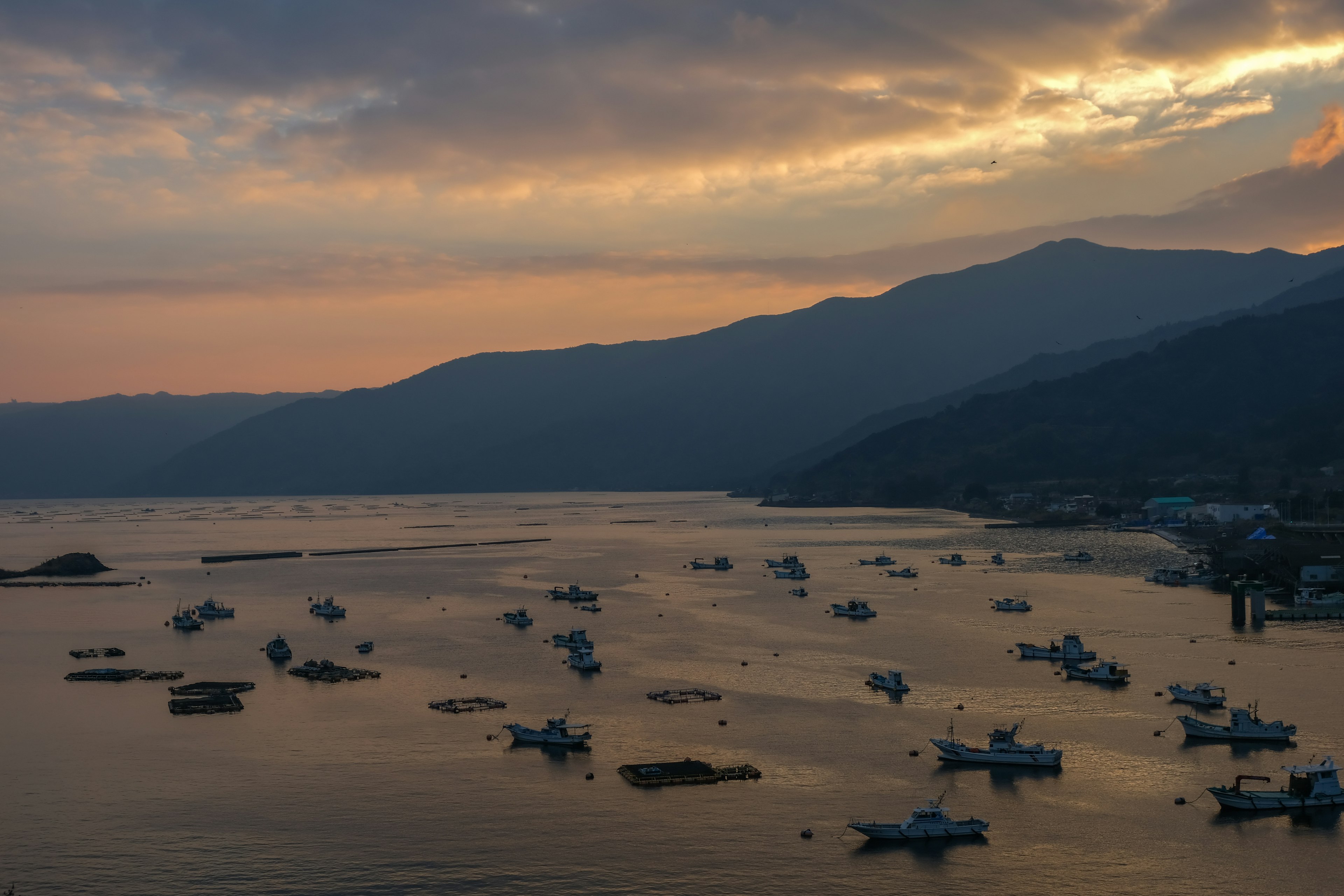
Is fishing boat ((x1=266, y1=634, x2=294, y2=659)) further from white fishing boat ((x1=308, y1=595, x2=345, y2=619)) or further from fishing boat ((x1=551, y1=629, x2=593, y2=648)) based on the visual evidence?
fishing boat ((x1=551, y1=629, x2=593, y2=648))

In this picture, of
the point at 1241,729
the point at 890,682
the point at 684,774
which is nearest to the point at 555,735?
the point at 684,774

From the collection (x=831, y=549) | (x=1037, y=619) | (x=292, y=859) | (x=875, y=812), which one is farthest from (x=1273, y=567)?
(x=292, y=859)

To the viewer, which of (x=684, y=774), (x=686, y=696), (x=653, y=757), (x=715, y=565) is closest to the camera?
(x=684, y=774)

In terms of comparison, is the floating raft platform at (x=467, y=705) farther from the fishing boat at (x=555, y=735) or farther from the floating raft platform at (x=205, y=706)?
the floating raft platform at (x=205, y=706)

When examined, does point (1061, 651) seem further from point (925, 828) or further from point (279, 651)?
point (279, 651)

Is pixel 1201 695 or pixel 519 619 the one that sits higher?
pixel 1201 695

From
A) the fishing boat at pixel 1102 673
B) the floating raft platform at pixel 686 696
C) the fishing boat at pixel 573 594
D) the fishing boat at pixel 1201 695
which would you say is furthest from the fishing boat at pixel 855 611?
the fishing boat at pixel 1201 695

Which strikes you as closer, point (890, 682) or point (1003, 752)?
point (1003, 752)
